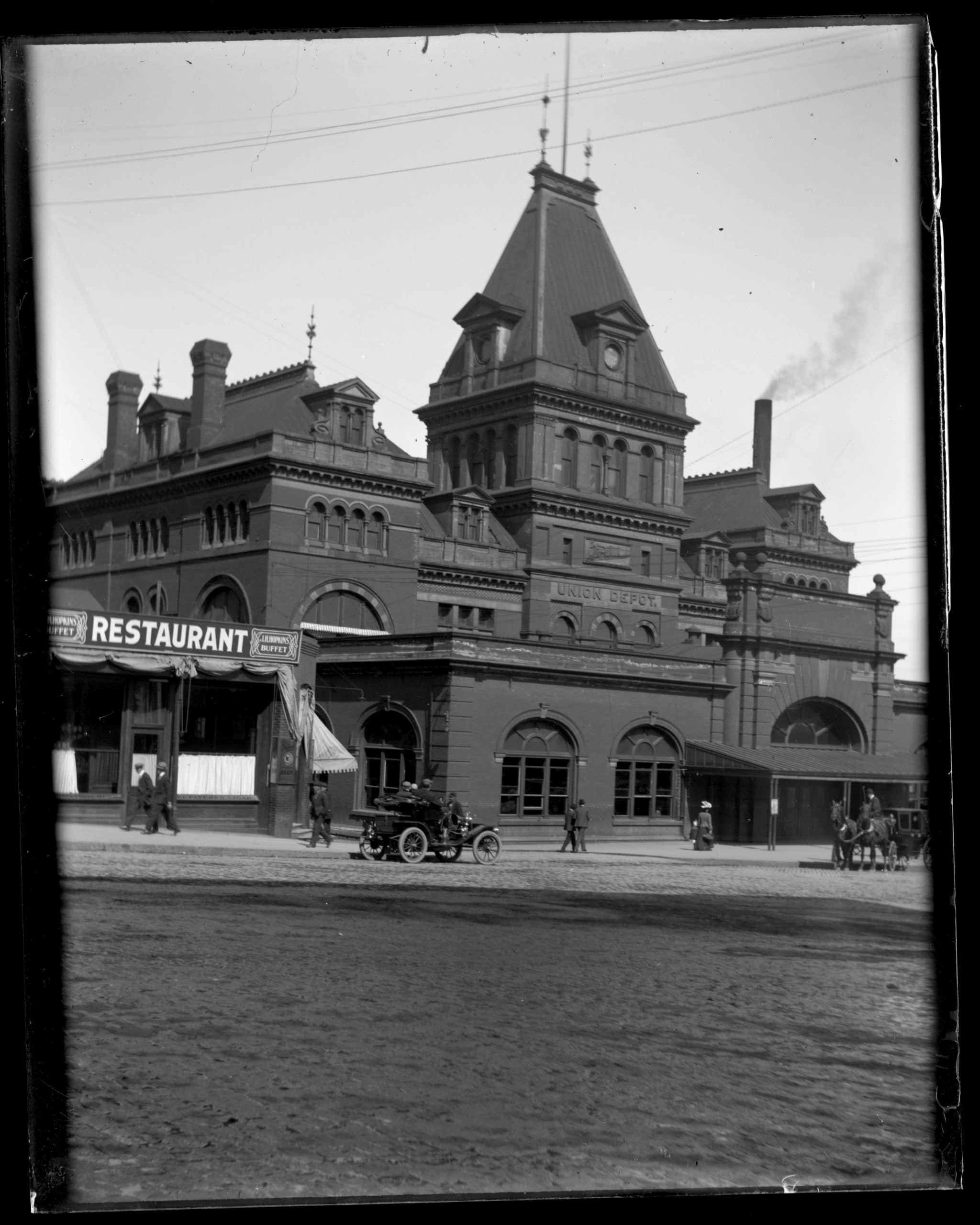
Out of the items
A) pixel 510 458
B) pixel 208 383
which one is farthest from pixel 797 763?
pixel 208 383

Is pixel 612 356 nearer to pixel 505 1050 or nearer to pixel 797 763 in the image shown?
pixel 797 763

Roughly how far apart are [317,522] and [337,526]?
2.03 m

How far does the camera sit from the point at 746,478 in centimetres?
952

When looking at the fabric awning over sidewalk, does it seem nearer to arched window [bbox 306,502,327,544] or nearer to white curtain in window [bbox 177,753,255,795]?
white curtain in window [bbox 177,753,255,795]

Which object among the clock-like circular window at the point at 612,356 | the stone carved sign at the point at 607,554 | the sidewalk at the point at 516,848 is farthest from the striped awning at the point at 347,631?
the clock-like circular window at the point at 612,356

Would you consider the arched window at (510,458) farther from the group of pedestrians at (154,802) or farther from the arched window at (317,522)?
the group of pedestrians at (154,802)

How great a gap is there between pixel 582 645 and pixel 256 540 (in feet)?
13.9

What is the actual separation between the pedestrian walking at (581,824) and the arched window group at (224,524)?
5.20 metres

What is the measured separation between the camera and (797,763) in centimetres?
1166

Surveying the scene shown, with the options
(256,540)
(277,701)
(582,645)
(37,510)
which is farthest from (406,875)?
(37,510)

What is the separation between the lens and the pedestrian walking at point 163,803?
13320mm

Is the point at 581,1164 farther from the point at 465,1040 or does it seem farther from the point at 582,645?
A: the point at 582,645

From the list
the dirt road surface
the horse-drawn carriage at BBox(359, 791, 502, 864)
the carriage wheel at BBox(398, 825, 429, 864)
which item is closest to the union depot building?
the horse-drawn carriage at BBox(359, 791, 502, 864)

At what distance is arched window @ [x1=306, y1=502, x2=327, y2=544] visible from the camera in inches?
649
